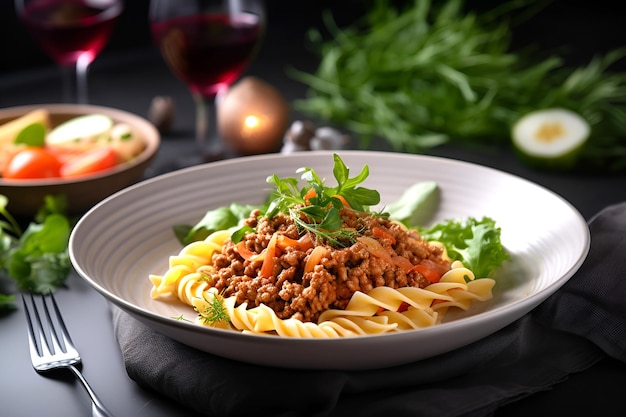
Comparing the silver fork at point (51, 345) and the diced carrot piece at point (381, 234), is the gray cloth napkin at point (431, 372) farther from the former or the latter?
the diced carrot piece at point (381, 234)

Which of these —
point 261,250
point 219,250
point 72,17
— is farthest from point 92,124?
point 261,250

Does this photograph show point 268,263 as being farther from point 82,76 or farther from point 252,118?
point 82,76

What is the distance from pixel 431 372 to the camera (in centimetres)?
260

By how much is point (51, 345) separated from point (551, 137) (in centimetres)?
318

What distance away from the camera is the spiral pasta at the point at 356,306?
267 centimetres

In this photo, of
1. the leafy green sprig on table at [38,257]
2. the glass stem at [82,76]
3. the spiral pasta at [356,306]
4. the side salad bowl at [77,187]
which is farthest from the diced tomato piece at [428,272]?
the glass stem at [82,76]

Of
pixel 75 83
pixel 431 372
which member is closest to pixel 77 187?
pixel 431 372

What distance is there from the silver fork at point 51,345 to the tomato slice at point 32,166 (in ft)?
3.79

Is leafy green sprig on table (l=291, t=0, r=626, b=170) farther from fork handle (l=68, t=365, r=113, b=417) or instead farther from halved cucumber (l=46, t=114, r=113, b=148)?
fork handle (l=68, t=365, r=113, b=417)

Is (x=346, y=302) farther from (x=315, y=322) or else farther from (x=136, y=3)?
(x=136, y=3)

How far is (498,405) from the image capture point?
2518 mm

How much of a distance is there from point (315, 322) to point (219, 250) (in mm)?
646

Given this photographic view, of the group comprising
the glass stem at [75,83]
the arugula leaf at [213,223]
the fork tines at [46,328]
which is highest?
the arugula leaf at [213,223]

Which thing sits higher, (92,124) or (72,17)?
(72,17)
